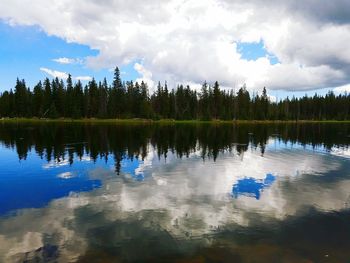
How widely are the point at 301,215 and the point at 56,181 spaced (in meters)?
20.7

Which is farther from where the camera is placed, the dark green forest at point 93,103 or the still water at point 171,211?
the dark green forest at point 93,103

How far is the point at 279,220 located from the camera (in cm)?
A: 1884

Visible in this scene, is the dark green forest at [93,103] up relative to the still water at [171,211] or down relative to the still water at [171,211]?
up

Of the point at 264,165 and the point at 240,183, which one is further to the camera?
the point at 264,165

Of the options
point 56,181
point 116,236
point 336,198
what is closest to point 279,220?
point 336,198

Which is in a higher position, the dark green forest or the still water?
the dark green forest

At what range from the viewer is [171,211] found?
20.0 metres

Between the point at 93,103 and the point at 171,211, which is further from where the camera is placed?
the point at 93,103

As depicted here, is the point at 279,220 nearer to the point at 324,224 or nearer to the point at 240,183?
the point at 324,224

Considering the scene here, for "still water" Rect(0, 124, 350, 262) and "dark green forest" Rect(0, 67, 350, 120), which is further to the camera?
"dark green forest" Rect(0, 67, 350, 120)

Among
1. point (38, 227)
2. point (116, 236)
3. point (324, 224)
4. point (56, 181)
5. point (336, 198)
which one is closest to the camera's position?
point (116, 236)

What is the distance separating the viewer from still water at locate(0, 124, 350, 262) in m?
14.4

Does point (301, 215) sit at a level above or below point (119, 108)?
below

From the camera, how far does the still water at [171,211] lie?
566 inches
